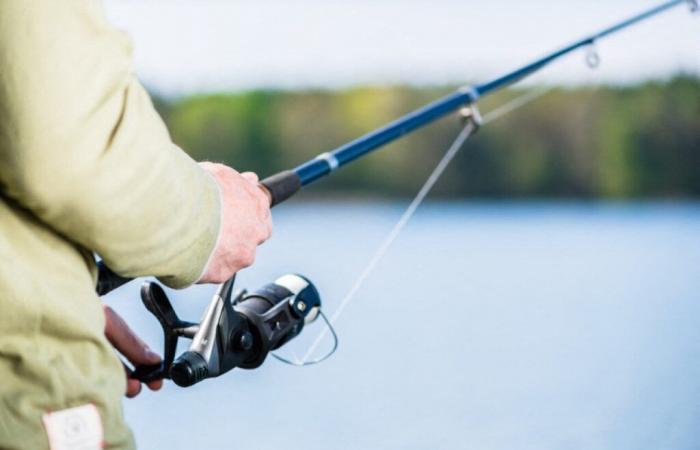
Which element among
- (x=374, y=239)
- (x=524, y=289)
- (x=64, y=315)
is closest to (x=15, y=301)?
(x=64, y=315)

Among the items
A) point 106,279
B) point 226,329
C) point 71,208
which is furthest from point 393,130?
point 71,208

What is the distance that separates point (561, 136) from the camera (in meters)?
17.8

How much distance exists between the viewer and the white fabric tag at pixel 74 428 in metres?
0.95

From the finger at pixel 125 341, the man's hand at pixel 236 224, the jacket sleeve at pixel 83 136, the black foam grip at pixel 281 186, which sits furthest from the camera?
the black foam grip at pixel 281 186

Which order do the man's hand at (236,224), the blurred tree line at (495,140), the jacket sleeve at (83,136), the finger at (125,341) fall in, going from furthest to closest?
the blurred tree line at (495,140)
the finger at (125,341)
the man's hand at (236,224)
the jacket sleeve at (83,136)

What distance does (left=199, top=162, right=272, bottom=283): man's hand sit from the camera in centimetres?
110

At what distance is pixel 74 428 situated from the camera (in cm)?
95

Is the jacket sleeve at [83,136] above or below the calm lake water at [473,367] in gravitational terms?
above

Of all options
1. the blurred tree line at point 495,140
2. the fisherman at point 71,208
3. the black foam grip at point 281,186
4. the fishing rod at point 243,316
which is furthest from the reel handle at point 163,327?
the blurred tree line at point 495,140

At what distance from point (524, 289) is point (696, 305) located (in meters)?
1.45

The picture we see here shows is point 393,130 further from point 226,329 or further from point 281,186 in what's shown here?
point 226,329

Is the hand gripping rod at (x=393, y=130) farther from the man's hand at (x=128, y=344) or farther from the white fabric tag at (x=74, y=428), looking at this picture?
the white fabric tag at (x=74, y=428)

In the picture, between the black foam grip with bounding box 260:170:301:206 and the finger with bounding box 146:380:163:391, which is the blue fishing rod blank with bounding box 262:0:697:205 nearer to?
the black foam grip with bounding box 260:170:301:206

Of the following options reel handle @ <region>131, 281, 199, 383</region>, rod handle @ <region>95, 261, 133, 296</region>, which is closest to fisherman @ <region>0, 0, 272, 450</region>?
rod handle @ <region>95, 261, 133, 296</region>
